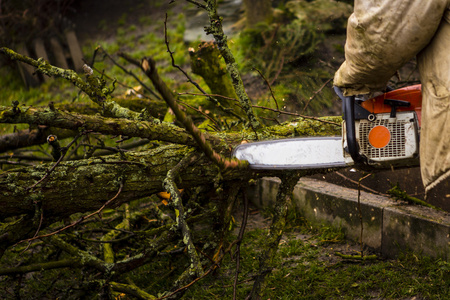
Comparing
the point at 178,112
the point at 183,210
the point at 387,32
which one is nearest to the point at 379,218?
the point at 183,210

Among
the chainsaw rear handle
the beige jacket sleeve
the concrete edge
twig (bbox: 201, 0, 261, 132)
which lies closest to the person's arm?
the beige jacket sleeve

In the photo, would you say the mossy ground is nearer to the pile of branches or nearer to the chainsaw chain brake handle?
the pile of branches

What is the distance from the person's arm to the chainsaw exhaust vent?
1.07 feet

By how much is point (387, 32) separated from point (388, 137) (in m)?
0.61

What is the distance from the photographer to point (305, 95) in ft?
14.2

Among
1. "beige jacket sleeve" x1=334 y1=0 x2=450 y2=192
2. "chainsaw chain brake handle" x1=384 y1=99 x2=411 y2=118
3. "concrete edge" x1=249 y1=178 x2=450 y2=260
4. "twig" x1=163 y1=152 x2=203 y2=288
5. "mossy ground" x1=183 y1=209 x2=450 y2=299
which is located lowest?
"mossy ground" x1=183 y1=209 x2=450 y2=299

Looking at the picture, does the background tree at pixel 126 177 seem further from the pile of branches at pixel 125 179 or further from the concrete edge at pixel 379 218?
the concrete edge at pixel 379 218

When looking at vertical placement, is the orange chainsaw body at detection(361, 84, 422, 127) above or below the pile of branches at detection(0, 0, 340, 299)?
above

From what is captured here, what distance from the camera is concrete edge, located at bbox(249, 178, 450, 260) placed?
2266 millimetres

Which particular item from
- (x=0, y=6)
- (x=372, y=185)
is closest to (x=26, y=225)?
(x=372, y=185)

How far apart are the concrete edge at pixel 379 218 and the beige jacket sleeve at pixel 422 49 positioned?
105 centimetres

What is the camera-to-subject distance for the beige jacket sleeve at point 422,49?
1.20 meters

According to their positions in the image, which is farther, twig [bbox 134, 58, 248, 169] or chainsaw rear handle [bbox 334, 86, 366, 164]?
chainsaw rear handle [bbox 334, 86, 366, 164]

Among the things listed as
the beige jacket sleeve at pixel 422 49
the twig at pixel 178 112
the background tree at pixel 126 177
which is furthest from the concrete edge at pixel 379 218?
the twig at pixel 178 112
